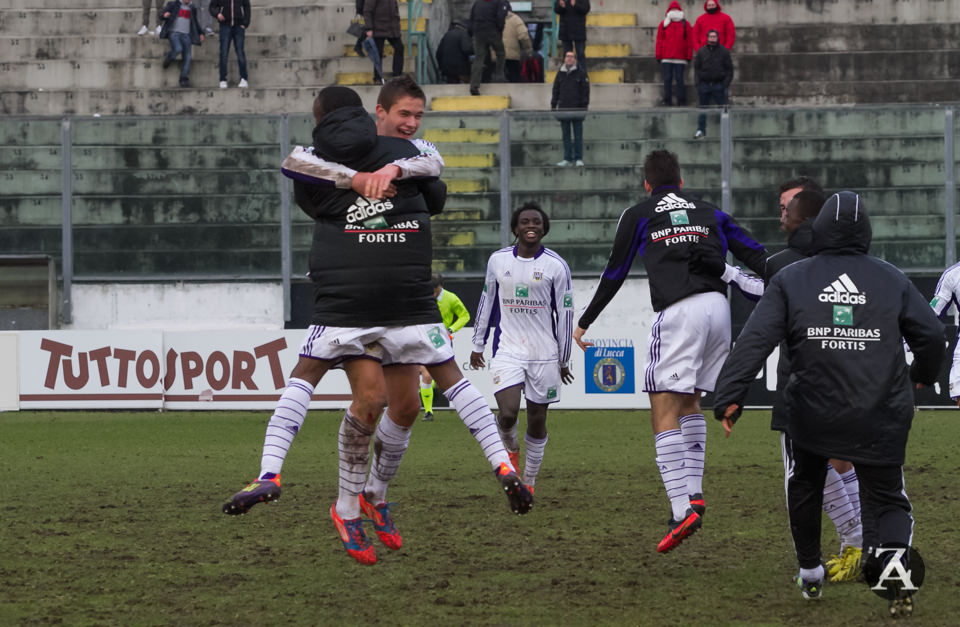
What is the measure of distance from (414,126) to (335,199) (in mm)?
702

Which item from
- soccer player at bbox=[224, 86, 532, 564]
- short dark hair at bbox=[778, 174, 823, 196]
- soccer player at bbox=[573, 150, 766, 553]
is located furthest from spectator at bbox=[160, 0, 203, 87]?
soccer player at bbox=[224, 86, 532, 564]

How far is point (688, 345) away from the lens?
29.9 ft

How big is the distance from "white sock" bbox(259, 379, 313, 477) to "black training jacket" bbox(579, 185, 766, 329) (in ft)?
8.27

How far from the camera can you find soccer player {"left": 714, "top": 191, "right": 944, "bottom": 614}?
6582 mm

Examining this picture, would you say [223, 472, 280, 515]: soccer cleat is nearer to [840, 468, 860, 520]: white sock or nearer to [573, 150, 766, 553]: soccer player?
[573, 150, 766, 553]: soccer player

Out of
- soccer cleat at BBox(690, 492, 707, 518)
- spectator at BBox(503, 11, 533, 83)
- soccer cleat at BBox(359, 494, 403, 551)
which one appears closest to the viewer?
soccer cleat at BBox(359, 494, 403, 551)

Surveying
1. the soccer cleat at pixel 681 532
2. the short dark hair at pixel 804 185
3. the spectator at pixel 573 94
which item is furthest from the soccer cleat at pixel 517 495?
the spectator at pixel 573 94

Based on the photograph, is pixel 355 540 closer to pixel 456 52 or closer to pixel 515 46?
pixel 515 46

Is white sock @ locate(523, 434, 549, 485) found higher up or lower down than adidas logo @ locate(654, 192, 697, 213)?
lower down

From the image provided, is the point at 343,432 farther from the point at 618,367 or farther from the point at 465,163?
the point at 465,163

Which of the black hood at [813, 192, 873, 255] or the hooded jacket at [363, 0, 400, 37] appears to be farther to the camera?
the hooded jacket at [363, 0, 400, 37]

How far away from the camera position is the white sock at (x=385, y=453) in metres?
8.12

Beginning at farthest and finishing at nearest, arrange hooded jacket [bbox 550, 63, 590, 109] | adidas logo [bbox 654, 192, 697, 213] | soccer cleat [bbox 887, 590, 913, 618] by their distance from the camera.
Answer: hooded jacket [bbox 550, 63, 590, 109], adidas logo [bbox 654, 192, 697, 213], soccer cleat [bbox 887, 590, 913, 618]

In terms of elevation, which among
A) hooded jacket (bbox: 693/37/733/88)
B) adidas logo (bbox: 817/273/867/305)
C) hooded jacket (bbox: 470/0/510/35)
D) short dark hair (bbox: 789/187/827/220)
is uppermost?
hooded jacket (bbox: 470/0/510/35)
